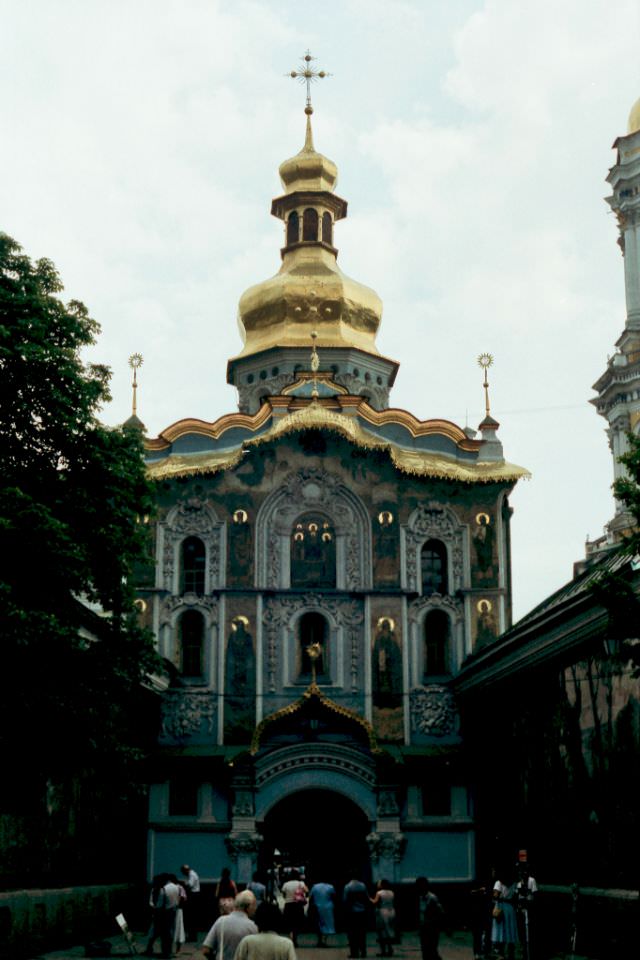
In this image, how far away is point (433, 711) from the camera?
110 feet

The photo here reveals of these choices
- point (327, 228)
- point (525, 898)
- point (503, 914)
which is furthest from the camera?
point (327, 228)

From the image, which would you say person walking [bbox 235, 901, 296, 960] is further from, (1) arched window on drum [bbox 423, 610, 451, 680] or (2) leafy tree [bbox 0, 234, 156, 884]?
(1) arched window on drum [bbox 423, 610, 451, 680]

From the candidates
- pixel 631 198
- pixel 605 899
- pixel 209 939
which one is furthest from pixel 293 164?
pixel 209 939

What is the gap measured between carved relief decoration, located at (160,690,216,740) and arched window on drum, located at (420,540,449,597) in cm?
570

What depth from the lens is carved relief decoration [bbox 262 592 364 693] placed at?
111 feet

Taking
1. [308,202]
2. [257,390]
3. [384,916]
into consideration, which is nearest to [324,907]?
[384,916]

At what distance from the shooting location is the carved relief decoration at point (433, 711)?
33.5 meters

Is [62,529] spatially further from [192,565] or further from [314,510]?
[314,510]

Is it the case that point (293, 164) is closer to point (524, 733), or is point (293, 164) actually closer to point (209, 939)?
point (524, 733)

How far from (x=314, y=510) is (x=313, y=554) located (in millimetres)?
1068

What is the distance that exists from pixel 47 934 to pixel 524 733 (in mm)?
9768

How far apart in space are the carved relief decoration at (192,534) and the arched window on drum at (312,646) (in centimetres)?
224

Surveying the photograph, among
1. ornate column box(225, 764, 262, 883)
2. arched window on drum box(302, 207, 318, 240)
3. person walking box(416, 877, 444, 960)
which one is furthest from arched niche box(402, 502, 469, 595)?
person walking box(416, 877, 444, 960)

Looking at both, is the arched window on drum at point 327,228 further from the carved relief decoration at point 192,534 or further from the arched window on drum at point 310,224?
the carved relief decoration at point 192,534
